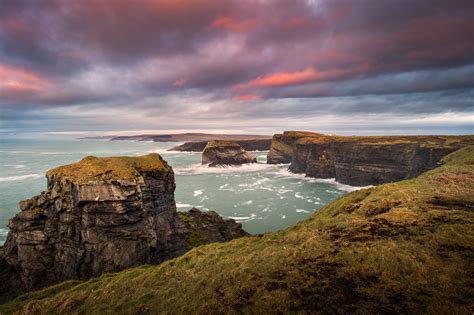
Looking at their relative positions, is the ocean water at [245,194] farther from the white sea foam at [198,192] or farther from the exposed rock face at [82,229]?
the exposed rock face at [82,229]

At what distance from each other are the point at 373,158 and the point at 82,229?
10440cm

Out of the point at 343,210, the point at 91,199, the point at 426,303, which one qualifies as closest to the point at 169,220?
the point at 91,199

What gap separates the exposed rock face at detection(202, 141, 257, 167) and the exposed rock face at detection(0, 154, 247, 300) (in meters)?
117

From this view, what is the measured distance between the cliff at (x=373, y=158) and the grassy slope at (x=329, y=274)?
8396 cm

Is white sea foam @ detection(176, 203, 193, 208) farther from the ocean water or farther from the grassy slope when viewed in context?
the grassy slope

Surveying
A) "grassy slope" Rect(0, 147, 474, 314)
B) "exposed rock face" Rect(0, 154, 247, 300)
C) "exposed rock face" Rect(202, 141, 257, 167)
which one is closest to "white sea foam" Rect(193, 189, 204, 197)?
"exposed rock face" Rect(0, 154, 247, 300)

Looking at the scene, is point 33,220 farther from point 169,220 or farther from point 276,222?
point 276,222

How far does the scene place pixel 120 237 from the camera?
32156 mm

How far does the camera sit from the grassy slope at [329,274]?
36.7ft

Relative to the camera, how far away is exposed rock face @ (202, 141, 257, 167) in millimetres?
153875

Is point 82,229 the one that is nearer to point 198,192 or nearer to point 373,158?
point 198,192

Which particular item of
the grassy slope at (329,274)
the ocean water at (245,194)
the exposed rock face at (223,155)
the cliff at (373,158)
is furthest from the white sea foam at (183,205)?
the exposed rock face at (223,155)

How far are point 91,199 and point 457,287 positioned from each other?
3353 cm

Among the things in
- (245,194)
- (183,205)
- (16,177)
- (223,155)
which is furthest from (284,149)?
(16,177)
